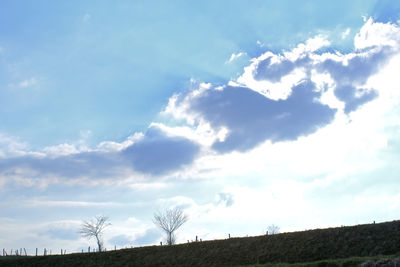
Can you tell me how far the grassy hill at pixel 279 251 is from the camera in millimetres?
36438

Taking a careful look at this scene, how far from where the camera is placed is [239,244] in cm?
4728

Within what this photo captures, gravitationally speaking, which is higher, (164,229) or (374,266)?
(164,229)

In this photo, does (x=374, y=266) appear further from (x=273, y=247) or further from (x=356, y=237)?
(x=273, y=247)

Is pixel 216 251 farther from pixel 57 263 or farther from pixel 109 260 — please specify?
pixel 57 263

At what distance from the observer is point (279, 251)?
4138 cm

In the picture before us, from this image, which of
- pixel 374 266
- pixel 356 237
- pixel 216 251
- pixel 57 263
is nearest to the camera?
pixel 374 266

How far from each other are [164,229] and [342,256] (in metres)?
56.0

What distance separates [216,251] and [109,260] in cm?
1658

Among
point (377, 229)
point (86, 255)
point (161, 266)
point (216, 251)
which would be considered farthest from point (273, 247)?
point (86, 255)

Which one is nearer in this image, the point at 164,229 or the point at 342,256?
the point at 342,256

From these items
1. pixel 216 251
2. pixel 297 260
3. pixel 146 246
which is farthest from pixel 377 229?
pixel 146 246

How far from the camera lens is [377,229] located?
39594 millimetres

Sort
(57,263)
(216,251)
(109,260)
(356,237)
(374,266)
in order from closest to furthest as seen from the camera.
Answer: (374,266) < (356,237) < (216,251) < (109,260) < (57,263)

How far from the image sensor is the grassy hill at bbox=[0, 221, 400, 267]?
120 ft
